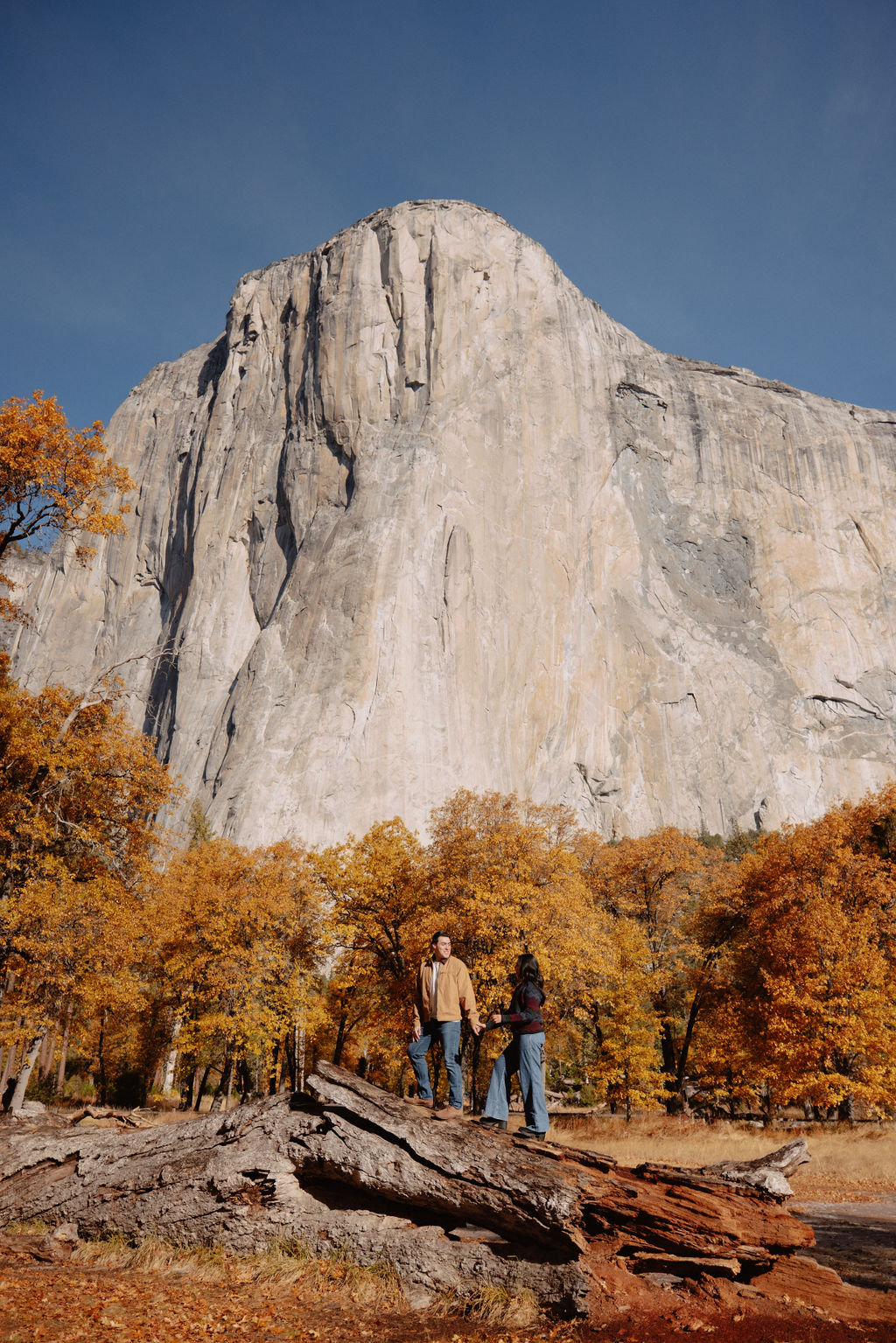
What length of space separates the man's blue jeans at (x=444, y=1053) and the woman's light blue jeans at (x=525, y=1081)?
0.32 metres

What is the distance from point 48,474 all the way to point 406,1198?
1247cm

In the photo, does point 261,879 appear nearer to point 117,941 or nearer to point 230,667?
point 117,941

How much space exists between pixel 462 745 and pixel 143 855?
2153 inches

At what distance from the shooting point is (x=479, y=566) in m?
76.7

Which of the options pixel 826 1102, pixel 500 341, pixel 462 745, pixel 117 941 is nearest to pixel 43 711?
pixel 117 941

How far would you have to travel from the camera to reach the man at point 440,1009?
311 inches

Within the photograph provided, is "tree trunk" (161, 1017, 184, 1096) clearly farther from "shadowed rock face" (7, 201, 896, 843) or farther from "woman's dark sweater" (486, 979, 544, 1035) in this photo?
"woman's dark sweater" (486, 979, 544, 1035)

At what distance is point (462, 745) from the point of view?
71188 mm

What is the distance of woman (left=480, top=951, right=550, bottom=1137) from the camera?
24.3 ft

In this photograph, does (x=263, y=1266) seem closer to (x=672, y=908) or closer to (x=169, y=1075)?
(x=672, y=908)

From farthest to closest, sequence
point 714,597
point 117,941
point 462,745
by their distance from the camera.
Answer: point 714,597 < point 462,745 < point 117,941

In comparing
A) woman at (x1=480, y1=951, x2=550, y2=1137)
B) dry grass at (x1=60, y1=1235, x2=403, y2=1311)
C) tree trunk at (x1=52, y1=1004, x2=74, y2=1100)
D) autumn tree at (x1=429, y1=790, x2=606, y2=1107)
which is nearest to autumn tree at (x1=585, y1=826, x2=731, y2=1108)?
autumn tree at (x1=429, y1=790, x2=606, y2=1107)

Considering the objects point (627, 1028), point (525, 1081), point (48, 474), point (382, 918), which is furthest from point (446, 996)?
point (627, 1028)

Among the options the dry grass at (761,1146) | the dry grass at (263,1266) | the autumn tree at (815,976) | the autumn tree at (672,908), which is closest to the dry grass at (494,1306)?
the dry grass at (263,1266)
